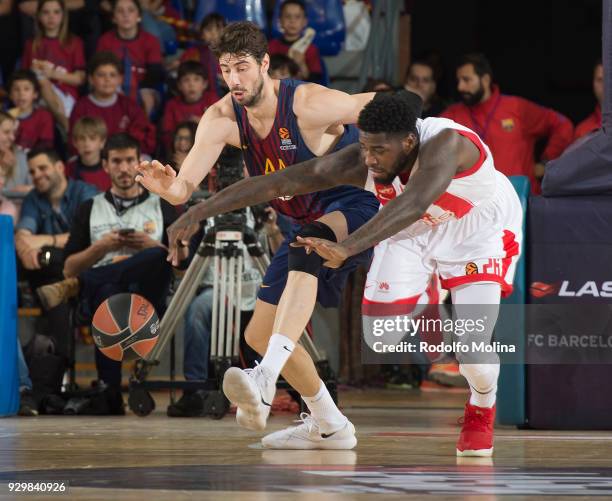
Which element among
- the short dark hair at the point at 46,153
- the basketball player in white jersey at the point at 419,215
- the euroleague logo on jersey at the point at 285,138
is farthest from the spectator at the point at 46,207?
the basketball player in white jersey at the point at 419,215

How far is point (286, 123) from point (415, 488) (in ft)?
7.72

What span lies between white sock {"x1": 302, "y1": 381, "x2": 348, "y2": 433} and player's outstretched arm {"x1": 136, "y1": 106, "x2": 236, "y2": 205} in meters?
1.11

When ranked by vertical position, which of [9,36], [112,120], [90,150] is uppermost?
[9,36]

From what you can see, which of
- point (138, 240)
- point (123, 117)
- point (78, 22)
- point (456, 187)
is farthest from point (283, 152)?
point (78, 22)

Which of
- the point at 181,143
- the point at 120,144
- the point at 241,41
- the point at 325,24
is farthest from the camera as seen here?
the point at 325,24

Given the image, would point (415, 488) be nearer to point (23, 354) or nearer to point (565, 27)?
point (23, 354)

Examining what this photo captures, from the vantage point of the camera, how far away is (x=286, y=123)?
5969 mm

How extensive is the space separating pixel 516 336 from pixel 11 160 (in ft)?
15.1

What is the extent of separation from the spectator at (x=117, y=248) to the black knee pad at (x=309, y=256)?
2.74 m

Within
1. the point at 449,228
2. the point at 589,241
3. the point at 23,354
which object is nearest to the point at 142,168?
the point at 449,228

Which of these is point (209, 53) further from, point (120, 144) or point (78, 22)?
point (120, 144)

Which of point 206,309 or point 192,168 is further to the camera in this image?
point 206,309

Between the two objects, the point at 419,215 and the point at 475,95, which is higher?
the point at 475,95

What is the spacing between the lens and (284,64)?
33.2ft
